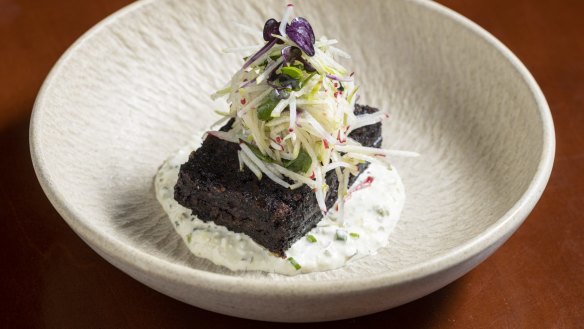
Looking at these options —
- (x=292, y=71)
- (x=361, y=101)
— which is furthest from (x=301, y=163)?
(x=361, y=101)

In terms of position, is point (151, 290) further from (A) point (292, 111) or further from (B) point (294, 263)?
(A) point (292, 111)

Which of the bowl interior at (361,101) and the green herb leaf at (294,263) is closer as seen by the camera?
the green herb leaf at (294,263)

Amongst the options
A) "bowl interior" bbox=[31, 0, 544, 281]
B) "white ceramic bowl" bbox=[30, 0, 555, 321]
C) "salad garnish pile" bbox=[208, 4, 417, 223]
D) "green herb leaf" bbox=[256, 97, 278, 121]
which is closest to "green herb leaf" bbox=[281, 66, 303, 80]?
"salad garnish pile" bbox=[208, 4, 417, 223]

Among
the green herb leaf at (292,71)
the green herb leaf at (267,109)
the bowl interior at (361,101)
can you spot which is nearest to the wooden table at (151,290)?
the bowl interior at (361,101)

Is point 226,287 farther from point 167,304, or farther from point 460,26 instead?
point 460,26

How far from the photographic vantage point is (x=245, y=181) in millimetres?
3209

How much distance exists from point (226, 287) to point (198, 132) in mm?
1592

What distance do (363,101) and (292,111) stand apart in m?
1.23

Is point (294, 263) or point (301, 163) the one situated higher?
point (301, 163)

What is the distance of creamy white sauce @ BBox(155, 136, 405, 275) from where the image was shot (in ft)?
10.4

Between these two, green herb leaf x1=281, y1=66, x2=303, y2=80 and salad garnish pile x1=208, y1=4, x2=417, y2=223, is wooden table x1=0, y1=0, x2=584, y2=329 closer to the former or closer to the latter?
salad garnish pile x1=208, y1=4, x2=417, y2=223

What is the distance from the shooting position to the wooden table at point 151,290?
3.05 metres

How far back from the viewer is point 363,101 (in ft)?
13.9

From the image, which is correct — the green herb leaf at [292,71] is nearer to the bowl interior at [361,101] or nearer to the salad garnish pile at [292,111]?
the salad garnish pile at [292,111]
